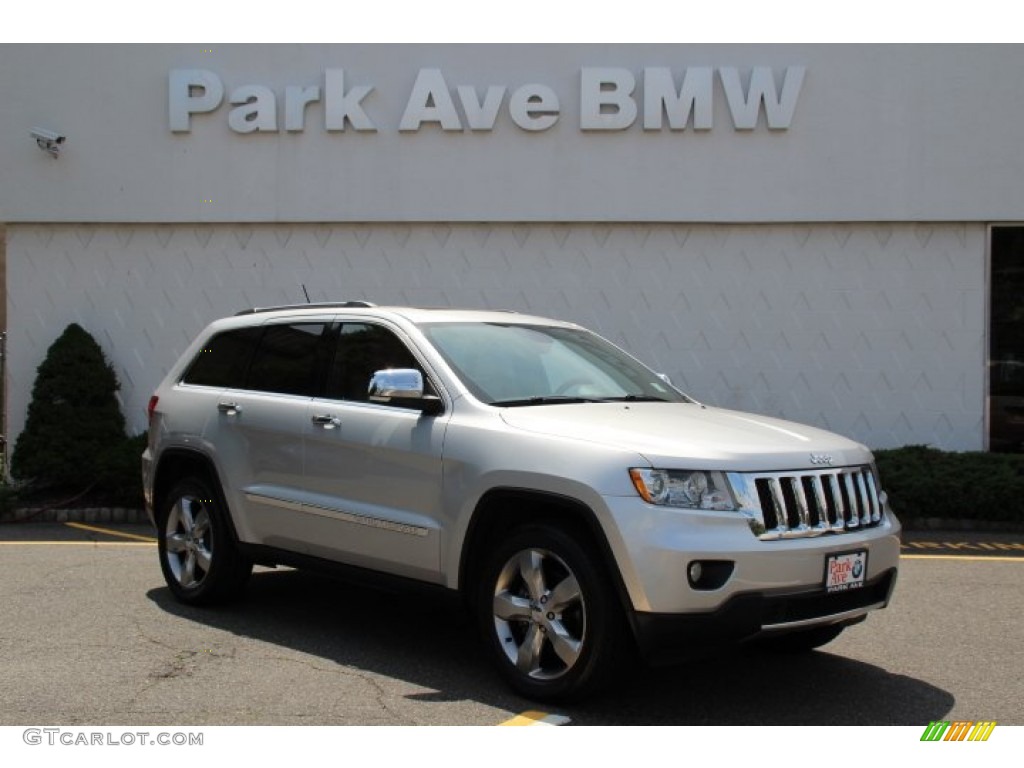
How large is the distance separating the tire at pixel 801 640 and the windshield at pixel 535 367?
143 centimetres

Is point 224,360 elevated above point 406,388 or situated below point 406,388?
above

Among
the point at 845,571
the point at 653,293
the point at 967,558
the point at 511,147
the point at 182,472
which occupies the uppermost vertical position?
the point at 511,147

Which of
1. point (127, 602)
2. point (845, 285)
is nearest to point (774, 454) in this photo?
point (127, 602)

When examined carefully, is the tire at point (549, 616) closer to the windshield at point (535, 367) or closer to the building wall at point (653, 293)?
the windshield at point (535, 367)

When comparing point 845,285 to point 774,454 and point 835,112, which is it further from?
point 774,454

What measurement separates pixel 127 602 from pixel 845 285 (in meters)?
8.60

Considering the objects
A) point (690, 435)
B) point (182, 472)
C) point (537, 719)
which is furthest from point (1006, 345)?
point (537, 719)

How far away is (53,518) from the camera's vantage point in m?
11.8

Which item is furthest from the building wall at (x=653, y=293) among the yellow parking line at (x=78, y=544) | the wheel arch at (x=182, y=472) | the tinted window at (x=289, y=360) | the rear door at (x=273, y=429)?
the rear door at (x=273, y=429)

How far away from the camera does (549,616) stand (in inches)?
209

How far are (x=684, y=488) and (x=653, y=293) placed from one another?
8.31 meters

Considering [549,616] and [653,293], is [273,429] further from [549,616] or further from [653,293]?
[653,293]

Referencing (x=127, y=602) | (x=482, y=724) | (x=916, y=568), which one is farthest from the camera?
(x=916, y=568)

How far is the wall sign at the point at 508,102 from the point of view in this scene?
13008 mm
